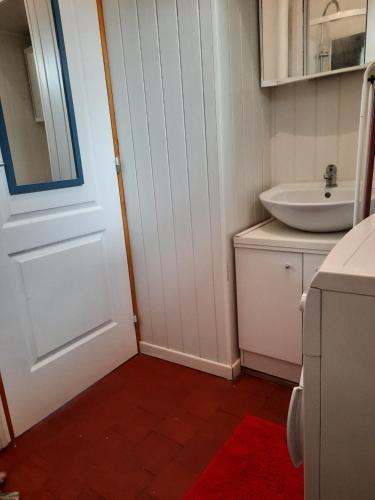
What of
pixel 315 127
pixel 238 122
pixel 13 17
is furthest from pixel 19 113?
pixel 315 127

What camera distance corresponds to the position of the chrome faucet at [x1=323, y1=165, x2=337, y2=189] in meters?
1.76

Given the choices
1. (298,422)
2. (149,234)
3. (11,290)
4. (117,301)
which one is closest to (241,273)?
(149,234)

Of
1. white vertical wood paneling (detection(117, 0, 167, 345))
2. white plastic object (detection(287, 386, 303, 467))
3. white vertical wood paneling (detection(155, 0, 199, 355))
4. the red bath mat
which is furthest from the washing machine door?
white vertical wood paneling (detection(117, 0, 167, 345))

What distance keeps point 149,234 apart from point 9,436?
3.58ft

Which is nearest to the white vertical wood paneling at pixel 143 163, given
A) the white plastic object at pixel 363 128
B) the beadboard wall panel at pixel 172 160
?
the beadboard wall panel at pixel 172 160

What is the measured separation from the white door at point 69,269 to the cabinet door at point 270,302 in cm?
69

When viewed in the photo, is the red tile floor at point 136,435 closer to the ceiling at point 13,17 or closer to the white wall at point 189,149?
the white wall at point 189,149

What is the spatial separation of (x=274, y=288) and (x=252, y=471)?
2.37 ft

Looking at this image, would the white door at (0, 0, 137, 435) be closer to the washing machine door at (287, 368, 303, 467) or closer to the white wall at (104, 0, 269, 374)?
the white wall at (104, 0, 269, 374)

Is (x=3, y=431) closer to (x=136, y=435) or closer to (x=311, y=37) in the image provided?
(x=136, y=435)

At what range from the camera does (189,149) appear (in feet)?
5.43

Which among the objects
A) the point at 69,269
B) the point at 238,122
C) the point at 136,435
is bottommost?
the point at 136,435

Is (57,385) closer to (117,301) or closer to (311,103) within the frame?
(117,301)

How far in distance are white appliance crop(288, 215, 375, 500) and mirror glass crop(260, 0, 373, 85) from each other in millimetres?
1193
